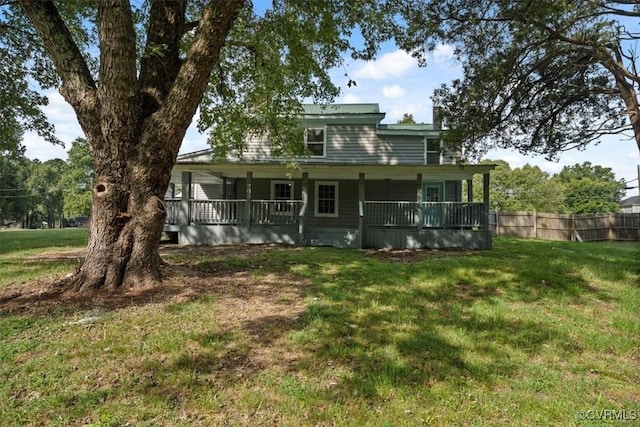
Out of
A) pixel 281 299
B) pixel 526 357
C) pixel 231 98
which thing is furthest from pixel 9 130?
pixel 526 357

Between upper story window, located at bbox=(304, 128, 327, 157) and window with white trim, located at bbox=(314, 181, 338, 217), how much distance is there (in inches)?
51.0

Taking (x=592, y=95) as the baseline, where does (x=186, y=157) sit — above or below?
below

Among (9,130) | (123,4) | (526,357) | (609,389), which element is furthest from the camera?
(9,130)

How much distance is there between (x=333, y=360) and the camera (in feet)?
12.1

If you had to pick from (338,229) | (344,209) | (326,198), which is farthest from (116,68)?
(344,209)

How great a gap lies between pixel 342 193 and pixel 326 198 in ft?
2.38

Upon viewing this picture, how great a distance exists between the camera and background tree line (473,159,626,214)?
48484mm

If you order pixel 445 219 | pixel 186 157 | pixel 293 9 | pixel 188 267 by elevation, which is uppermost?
pixel 293 9

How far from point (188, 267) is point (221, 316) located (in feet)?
9.87

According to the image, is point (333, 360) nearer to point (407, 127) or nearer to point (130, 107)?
point (130, 107)

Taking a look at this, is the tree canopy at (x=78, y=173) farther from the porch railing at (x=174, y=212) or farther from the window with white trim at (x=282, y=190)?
the window with white trim at (x=282, y=190)

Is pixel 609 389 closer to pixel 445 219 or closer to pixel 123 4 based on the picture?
pixel 123 4

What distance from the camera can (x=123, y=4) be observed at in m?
5.40

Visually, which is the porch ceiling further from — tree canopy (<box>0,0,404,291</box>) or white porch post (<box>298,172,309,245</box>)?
tree canopy (<box>0,0,404,291</box>)
